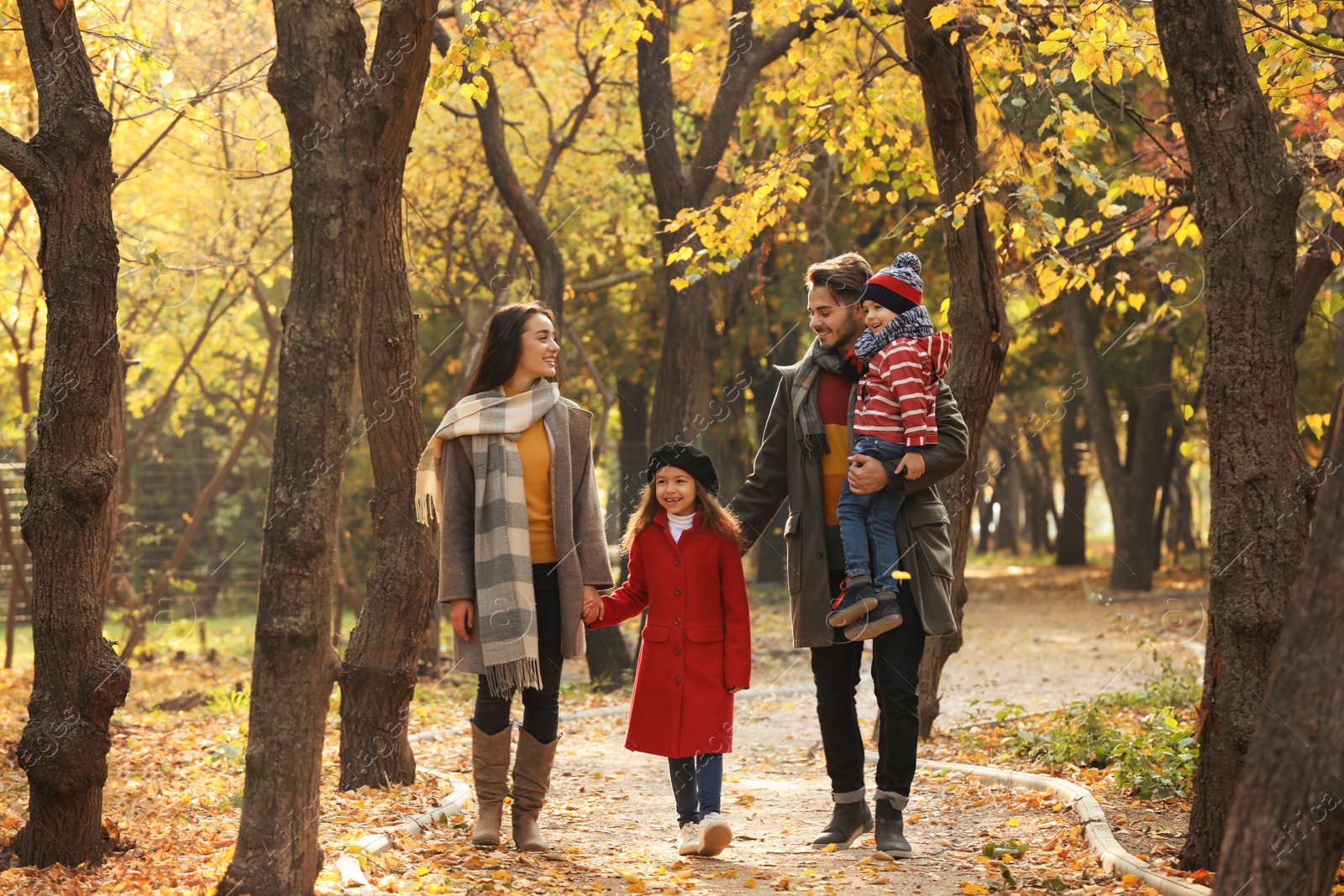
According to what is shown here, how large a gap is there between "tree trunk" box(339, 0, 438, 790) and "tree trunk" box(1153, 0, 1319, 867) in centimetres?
353

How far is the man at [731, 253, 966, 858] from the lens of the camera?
187 inches

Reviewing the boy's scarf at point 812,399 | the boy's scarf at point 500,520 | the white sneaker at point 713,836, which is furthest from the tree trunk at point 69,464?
the boy's scarf at point 812,399

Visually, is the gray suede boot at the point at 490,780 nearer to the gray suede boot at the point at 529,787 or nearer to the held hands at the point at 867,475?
the gray suede boot at the point at 529,787

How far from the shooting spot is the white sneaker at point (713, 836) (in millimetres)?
4828

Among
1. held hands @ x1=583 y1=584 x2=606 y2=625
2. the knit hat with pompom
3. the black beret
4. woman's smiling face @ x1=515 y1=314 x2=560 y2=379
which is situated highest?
the knit hat with pompom

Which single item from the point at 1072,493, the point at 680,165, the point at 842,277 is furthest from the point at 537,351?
the point at 1072,493

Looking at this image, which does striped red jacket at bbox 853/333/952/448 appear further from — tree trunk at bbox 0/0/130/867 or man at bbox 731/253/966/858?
tree trunk at bbox 0/0/130/867

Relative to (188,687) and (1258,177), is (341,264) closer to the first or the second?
(1258,177)

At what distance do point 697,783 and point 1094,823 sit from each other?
5.33ft

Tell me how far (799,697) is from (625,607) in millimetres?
6272

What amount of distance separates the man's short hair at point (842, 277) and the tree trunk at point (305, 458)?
2.01 metres

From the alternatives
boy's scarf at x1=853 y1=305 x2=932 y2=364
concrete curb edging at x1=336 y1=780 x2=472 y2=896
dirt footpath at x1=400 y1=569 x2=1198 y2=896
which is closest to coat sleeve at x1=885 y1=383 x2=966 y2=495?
boy's scarf at x1=853 y1=305 x2=932 y2=364

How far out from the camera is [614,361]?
21.3 meters

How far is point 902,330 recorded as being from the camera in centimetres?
472
